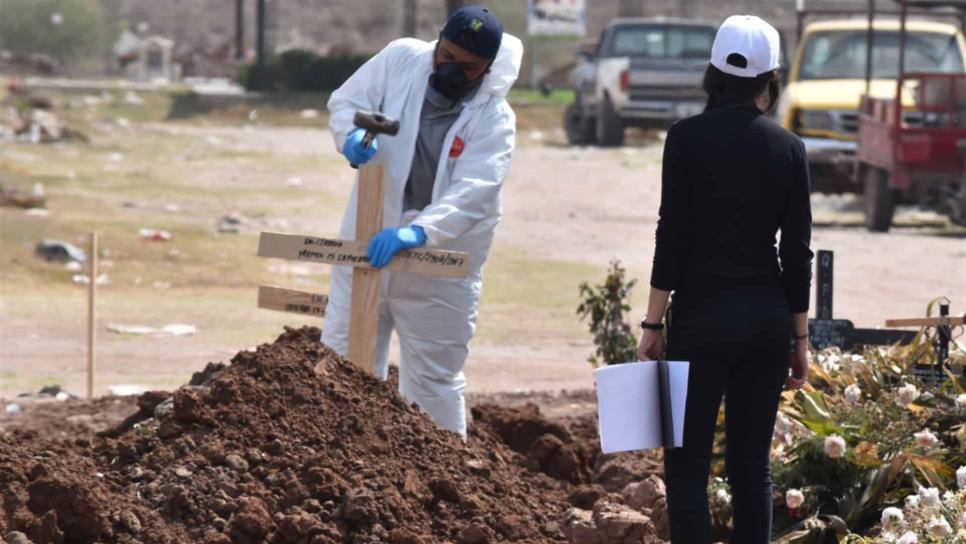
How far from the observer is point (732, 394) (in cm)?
490

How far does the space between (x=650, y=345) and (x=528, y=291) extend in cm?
874

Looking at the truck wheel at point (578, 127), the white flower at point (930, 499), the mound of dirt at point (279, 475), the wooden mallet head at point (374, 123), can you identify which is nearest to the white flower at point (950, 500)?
the white flower at point (930, 499)

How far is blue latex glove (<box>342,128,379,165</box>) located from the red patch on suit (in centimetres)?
27

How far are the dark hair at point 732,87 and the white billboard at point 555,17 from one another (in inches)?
1490

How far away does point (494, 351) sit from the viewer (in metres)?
11.0

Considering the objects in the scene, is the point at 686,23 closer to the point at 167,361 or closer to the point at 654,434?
the point at 167,361

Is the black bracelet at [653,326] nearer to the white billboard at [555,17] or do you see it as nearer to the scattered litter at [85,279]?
the scattered litter at [85,279]

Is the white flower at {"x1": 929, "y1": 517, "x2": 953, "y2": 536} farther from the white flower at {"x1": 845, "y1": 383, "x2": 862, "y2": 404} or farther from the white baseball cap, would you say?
the white baseball cap

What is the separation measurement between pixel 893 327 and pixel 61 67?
43.4 meters

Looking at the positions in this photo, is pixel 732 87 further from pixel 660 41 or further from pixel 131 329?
pixel 660 41

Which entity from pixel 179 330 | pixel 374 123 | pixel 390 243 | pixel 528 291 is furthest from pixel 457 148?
pixel 528 291

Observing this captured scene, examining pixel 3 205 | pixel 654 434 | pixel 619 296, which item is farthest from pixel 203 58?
pixel 654 434

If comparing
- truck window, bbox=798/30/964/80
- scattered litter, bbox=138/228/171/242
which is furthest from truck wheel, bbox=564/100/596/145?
scattered litter, bbox=138/228/171/242

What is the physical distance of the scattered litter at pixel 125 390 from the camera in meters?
9.16
